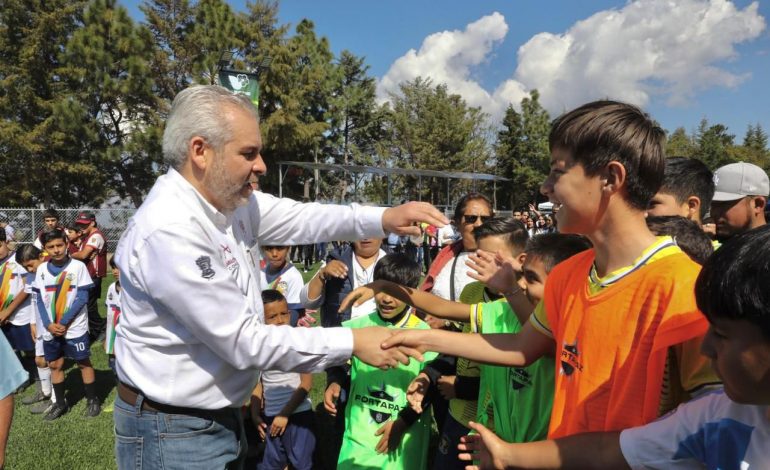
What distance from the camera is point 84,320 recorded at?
549 cm

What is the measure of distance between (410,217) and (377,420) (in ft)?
4.48

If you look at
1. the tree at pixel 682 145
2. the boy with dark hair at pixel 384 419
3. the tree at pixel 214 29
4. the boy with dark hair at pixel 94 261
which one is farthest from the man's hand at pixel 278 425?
the tree at pixel 682 145

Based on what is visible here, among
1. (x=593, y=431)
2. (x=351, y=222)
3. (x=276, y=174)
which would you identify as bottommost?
(x=593, y=431)

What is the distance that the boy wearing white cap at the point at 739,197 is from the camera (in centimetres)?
358

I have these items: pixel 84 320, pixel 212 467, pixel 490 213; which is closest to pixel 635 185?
pixel 212 467

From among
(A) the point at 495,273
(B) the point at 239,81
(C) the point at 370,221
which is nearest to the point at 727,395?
(A) the point at 495,273

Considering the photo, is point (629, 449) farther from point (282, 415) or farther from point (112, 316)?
point (112, 316)

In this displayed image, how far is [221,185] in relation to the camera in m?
1.98

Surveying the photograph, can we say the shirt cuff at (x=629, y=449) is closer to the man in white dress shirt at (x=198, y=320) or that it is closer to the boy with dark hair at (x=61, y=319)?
the man in white dress shirt at (x=198, y=320)

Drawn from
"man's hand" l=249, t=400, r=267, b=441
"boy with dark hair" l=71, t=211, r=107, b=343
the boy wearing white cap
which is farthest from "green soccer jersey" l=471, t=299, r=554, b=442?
"boy with dark hair" l=71, t=211, r=107, b=343

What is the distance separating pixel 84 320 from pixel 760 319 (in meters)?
6.16

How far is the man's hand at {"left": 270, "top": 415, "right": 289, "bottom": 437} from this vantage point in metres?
3.62

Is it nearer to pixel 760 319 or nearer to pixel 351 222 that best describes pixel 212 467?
pixel 351 222

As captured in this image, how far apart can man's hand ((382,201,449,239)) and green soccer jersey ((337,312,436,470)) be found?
100cm
